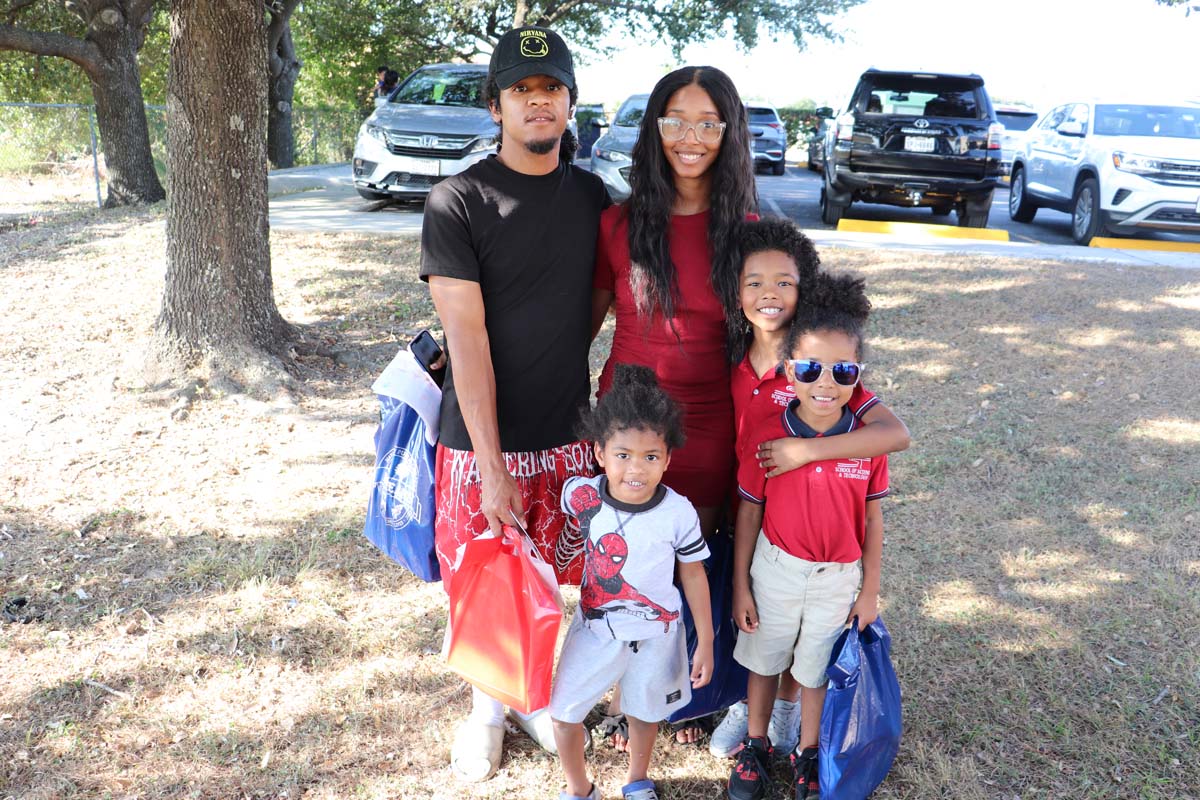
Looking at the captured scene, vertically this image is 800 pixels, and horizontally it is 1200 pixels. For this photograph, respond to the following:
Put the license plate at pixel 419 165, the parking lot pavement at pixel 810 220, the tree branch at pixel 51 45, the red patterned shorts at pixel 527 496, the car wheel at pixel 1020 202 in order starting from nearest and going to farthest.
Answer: the red patterned shorts at pixel 527 496 < the parking lot pavement at pixel 810 220 < the license plate at pixel 419 165 < the tree branch at pixel 51 45 < the car wheel at pixel 1020 202

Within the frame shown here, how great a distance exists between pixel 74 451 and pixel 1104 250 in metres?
9.04

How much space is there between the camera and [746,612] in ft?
7.97

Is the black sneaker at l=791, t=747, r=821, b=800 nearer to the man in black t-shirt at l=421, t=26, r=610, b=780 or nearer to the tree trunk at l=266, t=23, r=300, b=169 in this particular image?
the man in black t-shirt at l=421, t=26, r=610, b=780

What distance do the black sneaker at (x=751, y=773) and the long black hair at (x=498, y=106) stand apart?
1.70 meters

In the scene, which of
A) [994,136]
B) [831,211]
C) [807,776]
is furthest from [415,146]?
[807,776]

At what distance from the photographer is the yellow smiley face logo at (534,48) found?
2.20 m

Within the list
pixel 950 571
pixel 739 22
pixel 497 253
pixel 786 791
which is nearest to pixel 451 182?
pixel 497 253

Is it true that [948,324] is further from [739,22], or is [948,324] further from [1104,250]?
[739,22]

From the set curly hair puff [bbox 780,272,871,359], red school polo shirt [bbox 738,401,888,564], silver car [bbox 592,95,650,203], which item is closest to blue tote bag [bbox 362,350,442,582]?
red school polo shirt [bbox 738,401,888,564]

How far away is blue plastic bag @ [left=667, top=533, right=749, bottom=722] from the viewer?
260 centimetres

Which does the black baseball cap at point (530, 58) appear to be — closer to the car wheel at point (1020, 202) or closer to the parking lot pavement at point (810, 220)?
the parking lot pavement at point (810, 220)

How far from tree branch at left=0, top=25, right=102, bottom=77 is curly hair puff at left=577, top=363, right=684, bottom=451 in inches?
445

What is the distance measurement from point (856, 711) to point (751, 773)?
393mm

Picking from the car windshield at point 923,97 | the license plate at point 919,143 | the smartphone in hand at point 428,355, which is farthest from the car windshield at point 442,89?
the smartphone in hand at point 428,355
